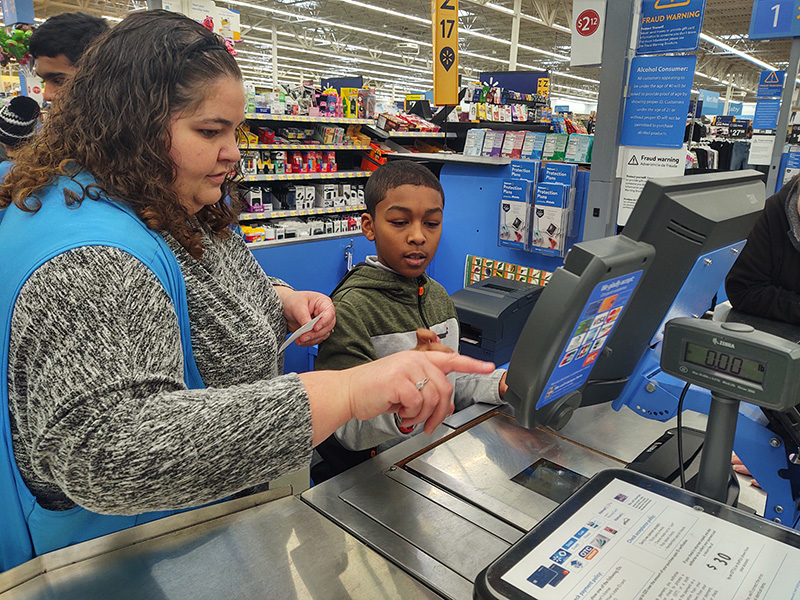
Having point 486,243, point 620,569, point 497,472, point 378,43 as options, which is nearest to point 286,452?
point 620,569

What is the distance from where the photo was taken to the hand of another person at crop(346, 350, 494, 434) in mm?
764

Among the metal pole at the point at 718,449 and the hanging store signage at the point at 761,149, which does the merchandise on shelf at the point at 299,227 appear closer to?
the metal pole at the point at 718,449

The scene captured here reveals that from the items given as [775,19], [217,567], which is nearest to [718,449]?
[217,567]

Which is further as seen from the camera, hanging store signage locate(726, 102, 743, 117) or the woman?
hanging store signage locate(726, 102, 743, 117)

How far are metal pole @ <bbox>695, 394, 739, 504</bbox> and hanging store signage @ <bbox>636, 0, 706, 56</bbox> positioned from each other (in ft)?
8.31

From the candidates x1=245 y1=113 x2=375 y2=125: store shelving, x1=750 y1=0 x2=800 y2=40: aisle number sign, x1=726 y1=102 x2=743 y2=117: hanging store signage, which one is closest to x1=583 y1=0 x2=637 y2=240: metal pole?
x1=245 y1=113 x2=375 y2=125: store shelving

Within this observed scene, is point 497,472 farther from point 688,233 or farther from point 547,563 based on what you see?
point 688,233

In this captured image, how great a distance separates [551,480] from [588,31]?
2.90 metres

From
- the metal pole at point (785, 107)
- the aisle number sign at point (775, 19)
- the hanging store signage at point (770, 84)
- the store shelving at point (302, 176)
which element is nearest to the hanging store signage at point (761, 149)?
the metal pole at point (785, 107)

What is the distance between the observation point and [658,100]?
290cm

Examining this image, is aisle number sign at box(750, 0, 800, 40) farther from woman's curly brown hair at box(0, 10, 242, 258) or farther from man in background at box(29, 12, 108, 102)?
woman's curly brown hair at box(0, 10, 242, 258)

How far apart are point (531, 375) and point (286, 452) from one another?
33 cm

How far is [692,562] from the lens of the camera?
708 mm

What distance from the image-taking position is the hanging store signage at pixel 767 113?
7.86 meters
